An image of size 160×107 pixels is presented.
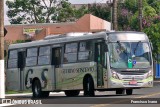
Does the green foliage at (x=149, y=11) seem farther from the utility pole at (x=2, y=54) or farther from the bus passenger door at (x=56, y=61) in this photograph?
the utility pole at (x=2, y=54)

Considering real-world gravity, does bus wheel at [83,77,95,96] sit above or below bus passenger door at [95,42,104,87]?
below

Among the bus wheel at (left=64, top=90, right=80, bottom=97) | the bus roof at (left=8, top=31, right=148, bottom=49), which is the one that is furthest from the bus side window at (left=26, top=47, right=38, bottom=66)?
the bus wheel at (left=64, top=90, right=80, bottom=97)

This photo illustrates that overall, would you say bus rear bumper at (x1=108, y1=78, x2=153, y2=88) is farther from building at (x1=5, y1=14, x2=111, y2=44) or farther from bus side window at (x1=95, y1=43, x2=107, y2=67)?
building at (x1=5, y1=14, x2=111, y2=44)

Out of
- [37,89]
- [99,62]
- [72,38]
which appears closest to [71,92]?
[37,89]

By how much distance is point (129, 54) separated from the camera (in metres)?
26.8

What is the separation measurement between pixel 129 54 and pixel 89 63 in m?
1.96

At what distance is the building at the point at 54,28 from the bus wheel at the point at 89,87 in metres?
34.3

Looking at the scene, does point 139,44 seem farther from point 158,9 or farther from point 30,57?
point 158,9

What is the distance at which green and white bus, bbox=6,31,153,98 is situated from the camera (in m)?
26.6

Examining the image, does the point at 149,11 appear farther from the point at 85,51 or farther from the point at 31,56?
the point at 85,51

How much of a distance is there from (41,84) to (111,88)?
16.6ft

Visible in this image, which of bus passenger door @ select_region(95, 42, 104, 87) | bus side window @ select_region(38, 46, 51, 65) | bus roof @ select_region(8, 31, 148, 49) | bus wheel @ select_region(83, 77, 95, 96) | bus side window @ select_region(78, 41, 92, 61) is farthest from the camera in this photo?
bus side window @ select_region(38, 46, 51, 65)

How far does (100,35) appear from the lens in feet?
89.1

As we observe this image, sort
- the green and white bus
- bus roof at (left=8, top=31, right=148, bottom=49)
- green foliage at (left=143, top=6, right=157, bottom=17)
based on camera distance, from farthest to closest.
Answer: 1. green foliage at (left=143, top=6, right=157, bottom=17)
2. bus roof at (left=8, top=31, right=148, bottom=49)
3. the green and white bus
